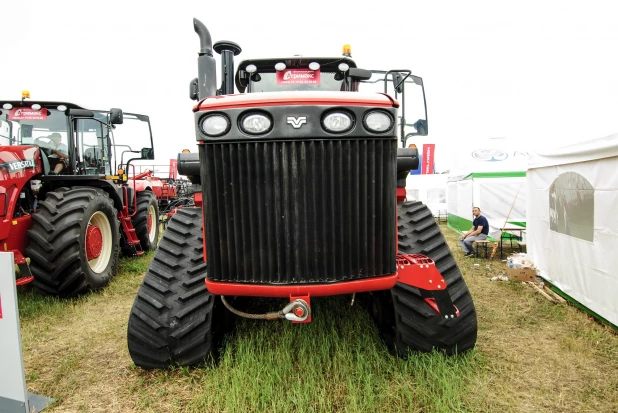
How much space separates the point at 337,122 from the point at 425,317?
59.8 inches

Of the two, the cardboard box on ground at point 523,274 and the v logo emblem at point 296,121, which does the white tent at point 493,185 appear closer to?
the cardboard box on ground at point 523,274

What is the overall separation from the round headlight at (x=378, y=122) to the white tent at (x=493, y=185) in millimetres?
8447

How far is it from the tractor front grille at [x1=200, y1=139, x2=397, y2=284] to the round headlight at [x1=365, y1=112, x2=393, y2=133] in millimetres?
66

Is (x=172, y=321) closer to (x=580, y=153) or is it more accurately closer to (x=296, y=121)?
(x=296, y=121)

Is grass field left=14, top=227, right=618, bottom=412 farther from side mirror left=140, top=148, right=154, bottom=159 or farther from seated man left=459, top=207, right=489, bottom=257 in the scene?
seated man left=459, top=207, right=489, bottom=257

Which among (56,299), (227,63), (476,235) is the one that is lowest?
(476,235)

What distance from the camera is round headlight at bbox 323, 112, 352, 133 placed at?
2.02 meters

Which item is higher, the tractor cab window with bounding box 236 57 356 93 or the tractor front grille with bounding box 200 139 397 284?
the tractor cab window with bounding box 236 57 356 93

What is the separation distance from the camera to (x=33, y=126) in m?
5.49

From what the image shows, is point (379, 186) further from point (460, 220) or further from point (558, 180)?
point (460, 220)

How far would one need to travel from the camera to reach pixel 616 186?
4012mm

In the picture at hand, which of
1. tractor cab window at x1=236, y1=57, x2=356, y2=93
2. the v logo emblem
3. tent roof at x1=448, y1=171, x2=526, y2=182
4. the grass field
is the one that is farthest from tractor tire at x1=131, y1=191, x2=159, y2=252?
tent roof at x1=448, y1=171, x2=526, y2=182

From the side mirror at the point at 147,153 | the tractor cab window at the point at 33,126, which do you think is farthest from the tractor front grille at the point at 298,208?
the side mirror at the point at 147,153

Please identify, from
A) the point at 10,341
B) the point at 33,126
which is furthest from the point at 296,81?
the point at 33,126
